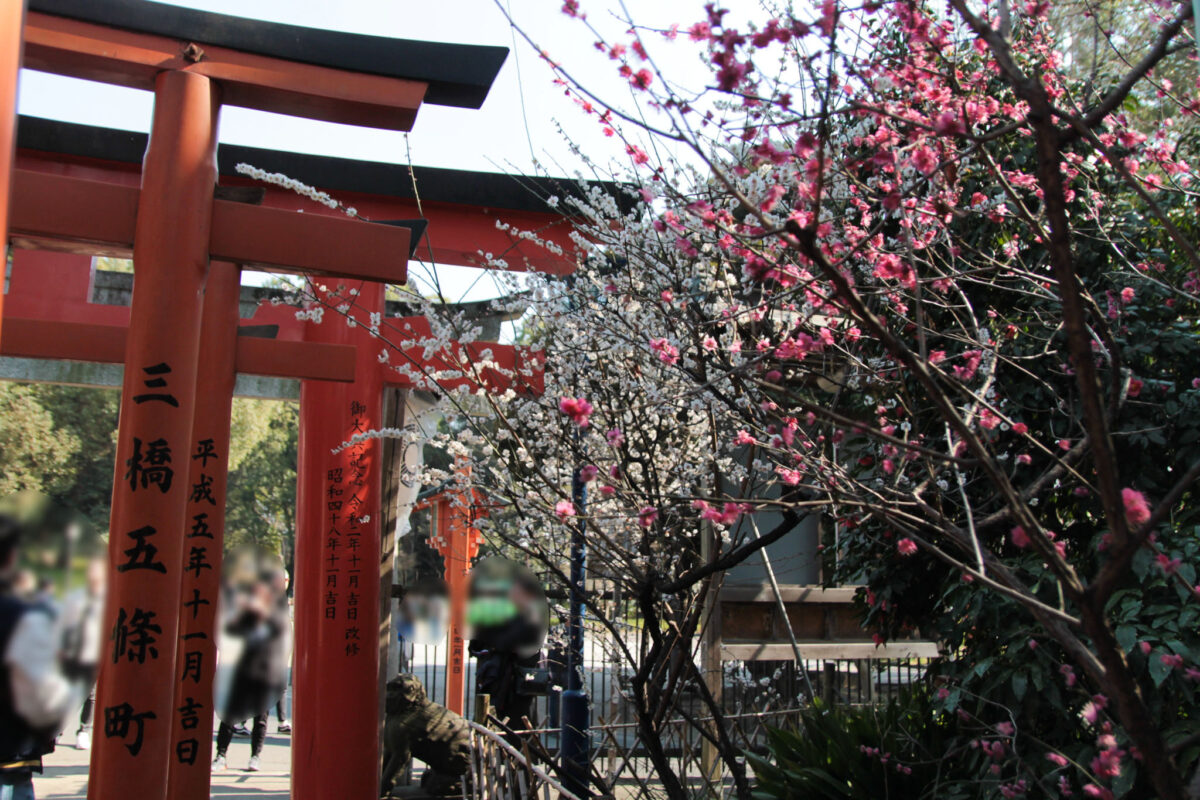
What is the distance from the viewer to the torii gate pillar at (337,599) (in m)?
7.31

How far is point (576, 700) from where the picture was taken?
5957mm

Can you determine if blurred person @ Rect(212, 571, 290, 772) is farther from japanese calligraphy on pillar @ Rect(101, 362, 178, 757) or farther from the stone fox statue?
japanese calligraphy on pillar @ Rect(101, 362, 178, 757)

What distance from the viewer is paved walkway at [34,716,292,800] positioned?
8.41 m

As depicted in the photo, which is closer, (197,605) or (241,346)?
(197,605)

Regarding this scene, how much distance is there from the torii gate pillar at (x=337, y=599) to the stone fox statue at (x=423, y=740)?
855 millimetres

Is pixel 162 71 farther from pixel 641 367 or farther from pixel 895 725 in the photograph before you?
pixel 895 725

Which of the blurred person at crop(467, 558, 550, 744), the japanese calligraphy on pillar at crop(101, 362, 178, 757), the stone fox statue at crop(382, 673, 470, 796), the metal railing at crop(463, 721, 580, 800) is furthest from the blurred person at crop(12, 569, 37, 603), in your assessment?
the metal railing at crop(463, 721, 580, 800)

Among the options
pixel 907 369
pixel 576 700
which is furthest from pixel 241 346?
pixel 907 369

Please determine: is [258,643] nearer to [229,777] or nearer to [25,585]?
[229,777]

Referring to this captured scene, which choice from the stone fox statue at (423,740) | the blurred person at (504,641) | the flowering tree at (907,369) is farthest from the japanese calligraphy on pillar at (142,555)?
the stone fox statue at (423,740)

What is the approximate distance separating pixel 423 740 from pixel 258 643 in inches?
71.5

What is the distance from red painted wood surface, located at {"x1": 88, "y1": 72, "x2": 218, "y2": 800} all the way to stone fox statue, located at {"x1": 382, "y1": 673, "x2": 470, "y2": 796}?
3.68m

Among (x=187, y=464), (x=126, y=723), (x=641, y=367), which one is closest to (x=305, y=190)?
(x=187, y=464)

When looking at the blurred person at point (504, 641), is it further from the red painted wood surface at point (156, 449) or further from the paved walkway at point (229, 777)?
the red painted wood surface at point (156, 449)
